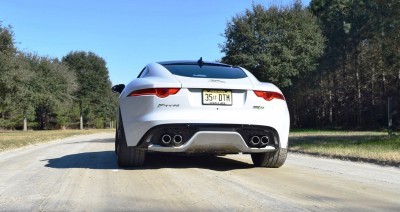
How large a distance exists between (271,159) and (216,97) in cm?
Answer: 151

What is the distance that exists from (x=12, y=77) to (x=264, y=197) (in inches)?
1253

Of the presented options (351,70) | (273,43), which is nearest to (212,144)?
(273,43)

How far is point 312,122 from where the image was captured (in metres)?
46.7

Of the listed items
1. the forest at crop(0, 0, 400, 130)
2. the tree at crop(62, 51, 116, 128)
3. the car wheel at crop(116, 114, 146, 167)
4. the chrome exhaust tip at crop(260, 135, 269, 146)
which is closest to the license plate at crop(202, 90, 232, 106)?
the chrome exhaust tip at crop(260, 135, 269, 146)

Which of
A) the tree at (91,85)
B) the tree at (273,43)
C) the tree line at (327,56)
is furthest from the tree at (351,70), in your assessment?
the tree at (91,85)

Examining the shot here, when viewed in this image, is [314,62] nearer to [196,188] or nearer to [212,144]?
[212,144]

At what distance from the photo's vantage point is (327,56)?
39562 mm

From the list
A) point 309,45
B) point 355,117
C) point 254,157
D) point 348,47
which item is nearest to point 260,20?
point 309,45

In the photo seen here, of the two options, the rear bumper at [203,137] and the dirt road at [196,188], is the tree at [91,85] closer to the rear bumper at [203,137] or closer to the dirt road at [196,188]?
the dirt road at [196,188]

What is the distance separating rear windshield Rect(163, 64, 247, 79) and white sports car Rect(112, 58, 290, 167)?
0.05 ft

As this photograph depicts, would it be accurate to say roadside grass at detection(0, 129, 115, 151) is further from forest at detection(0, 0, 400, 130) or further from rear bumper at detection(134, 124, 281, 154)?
rear bumper at detection(134, 124, 281, 154)

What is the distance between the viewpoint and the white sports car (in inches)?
220

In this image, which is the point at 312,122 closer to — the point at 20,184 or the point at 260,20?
the point at 260,20

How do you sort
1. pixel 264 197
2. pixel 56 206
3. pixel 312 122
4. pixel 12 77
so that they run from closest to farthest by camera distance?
pixel 56 206 → pixel 264 197 → pixel 12 77 → pixel 312 122
